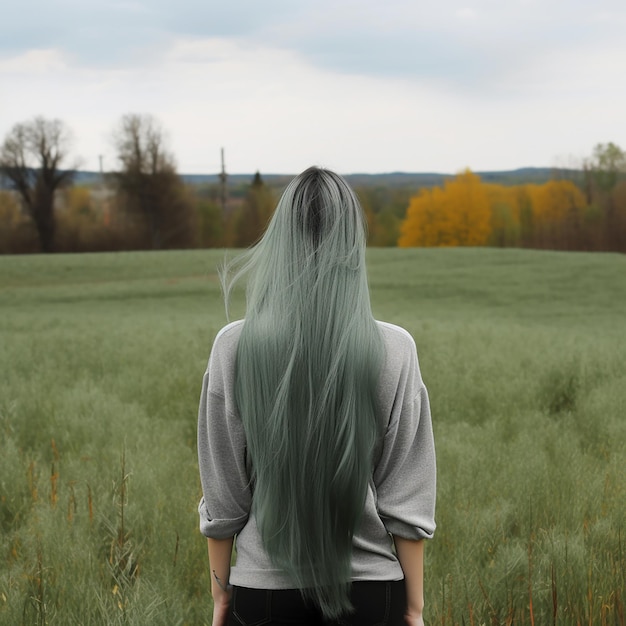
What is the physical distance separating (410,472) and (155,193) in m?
76.1

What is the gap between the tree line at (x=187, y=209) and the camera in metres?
70.6

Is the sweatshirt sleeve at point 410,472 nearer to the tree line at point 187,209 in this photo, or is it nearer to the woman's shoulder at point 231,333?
the woman's shoulder at point 231,333

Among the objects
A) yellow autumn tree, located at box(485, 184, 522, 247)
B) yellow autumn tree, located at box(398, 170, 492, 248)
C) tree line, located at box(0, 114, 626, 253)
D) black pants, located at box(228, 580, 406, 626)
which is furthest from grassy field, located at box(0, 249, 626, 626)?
yellow autumn tree, located at box(485, 184, 522, 247)

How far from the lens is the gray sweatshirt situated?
2016 mm

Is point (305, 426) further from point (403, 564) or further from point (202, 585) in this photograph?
point (202, 585)

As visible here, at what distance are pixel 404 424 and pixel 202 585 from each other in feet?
7.35

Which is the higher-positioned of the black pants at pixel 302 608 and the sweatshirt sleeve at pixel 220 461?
the sweatshirt sleeve at pixel 220 461

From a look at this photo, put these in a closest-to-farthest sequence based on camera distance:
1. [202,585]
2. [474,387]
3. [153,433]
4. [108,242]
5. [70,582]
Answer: [70,582] < [202,585] < [153,433] < [474,387] < [108,242]

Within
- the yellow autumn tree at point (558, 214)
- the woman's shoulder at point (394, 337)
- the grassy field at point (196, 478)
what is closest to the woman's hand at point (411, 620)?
the grassy field at point (196, 478)

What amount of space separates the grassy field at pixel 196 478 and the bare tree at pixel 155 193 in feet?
197

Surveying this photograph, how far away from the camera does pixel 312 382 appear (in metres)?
1.94

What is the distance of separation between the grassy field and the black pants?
0.73 m

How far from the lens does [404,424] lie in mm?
2074

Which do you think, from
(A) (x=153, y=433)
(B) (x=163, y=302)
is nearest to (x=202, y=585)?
(A) (x=153, y=433)
